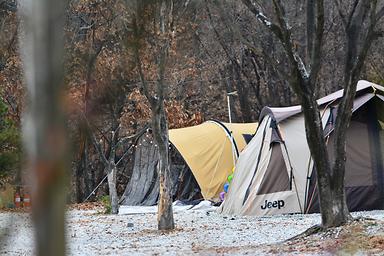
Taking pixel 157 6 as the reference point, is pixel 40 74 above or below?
below

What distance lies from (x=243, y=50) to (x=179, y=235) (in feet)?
47.4

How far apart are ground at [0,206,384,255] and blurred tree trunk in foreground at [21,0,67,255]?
14.2 feet

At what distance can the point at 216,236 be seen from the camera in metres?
9.65

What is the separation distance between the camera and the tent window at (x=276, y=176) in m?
12.4

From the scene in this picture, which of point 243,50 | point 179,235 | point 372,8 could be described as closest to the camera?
point 372,8

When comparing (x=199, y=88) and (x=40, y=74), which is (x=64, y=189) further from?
(x=199, y=88)

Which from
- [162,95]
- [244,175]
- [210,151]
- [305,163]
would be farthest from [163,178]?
[210,151]

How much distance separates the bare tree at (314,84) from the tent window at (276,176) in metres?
4.14

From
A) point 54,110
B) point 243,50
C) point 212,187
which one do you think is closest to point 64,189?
point 54,110

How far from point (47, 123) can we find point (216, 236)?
9196 millimetres

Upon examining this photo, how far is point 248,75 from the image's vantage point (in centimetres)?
2414

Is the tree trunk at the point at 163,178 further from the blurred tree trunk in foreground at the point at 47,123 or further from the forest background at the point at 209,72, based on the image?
the blurred tree trunk in foreground at the point at 47,123

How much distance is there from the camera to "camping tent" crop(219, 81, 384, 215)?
11992 mm

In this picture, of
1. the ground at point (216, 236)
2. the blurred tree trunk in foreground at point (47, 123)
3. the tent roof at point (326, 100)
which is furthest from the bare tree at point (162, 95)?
the blurred tree trunk in foreground at point (47, 123)
